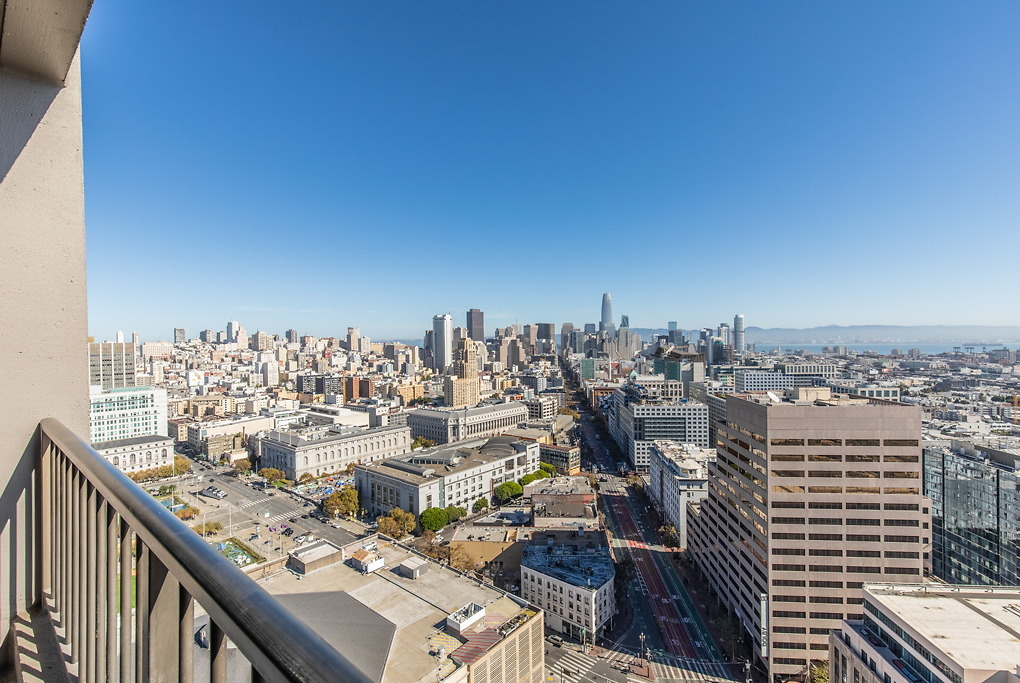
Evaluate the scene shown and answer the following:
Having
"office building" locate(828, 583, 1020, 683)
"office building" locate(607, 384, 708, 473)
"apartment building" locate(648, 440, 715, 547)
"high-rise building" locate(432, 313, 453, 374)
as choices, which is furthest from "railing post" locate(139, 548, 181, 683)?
"high-rise building" locate(432, 313, 453, 374)

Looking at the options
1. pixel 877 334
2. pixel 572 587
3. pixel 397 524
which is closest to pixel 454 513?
pixel 397 524

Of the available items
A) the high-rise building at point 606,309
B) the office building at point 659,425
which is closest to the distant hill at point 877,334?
the high-rise building at point 606,309

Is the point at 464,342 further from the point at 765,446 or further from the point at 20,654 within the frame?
the point at 20,654

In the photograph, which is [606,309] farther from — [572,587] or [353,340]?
[572,587]

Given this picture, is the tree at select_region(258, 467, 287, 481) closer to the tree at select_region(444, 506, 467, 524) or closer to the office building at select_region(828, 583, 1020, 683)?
the tree at select_region(444, 506, 467, 524)

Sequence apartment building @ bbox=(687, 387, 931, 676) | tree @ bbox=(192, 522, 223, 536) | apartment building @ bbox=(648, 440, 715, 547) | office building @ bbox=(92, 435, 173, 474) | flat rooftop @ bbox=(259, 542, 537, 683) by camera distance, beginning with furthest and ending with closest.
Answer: office building @ bbox=(92, 435, 173, 474), apartment building @ bbox=(648, 440, 715, 547), tree @ bbox=(192, 522, 223, 536), apartment building @ bbox=(687, 387, 931, 676), flat rooftop @ bbox=(259, 542, 537, 683)
